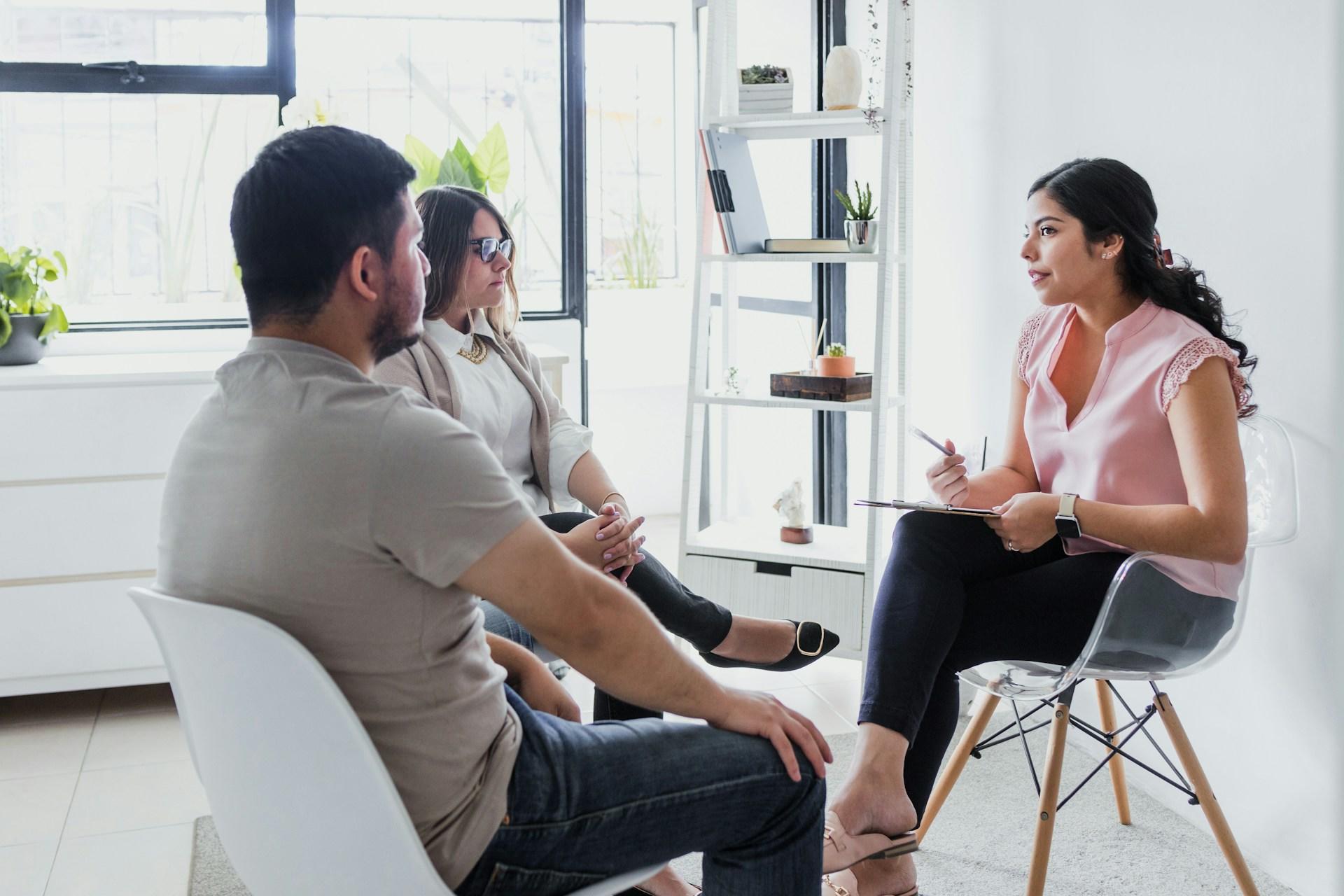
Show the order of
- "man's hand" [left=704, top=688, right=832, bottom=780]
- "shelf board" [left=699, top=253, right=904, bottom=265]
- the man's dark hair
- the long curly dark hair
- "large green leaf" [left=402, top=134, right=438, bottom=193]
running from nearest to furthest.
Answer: the man's dark hair < "man's hand" [left=704, top=688, right=832, bottom=780] < the long curly dark hair < "shelf board" [left=699, top=253, right=904, bottom=265] < "large green leaf" [left=402, top=134, right=438, bottom=193]

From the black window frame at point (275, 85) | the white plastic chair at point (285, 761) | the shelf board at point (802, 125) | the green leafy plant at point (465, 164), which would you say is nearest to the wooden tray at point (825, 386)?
the shelf board at point (802, 125)

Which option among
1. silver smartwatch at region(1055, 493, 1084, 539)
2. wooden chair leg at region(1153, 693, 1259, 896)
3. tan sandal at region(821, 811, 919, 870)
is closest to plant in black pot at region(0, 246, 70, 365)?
tan sandal at region(821, 811, 919, 870)

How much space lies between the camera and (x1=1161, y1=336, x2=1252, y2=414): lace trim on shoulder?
1831mm

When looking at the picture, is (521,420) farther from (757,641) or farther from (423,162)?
(423,162)

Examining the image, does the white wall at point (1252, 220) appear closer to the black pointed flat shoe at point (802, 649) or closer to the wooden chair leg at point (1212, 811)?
the wooden chair leg at point (1212, 811)

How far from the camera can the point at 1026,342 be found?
2.26 meters

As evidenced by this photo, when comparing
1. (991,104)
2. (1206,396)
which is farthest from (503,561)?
(991,104)

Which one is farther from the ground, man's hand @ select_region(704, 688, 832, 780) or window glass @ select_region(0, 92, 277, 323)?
window glass @ select_region(0, 92, 277, 323)

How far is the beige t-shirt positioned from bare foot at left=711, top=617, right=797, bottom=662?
1000 mm

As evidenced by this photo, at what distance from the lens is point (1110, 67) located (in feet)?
8.05

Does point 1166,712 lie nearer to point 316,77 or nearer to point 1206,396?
point 1206,396

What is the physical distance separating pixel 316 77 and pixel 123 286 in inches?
37.0

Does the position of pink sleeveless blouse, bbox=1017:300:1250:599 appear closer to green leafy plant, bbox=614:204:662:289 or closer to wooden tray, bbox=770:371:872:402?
wooden tray, bbox=770:371:872:402

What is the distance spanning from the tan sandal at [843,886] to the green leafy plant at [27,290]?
2.43 m
